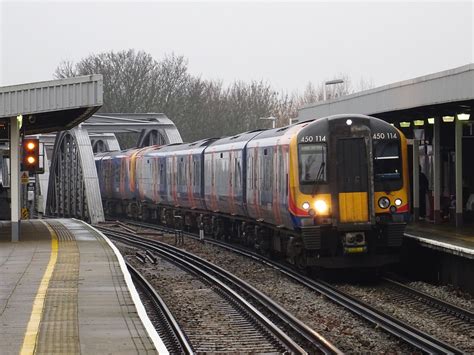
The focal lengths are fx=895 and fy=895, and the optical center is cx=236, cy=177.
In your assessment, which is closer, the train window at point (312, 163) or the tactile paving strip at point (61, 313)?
the tactile paving strip at point (61, 313)

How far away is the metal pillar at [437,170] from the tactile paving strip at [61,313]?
8.43m

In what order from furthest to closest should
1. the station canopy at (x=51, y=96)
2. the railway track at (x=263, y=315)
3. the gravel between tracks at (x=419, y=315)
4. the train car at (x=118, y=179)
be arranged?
the train car at (x=118, y=179), the station canopy at (x=51, y=96), the gravel between tracks at (x=419, y=315), the railway track at (x=263, y=315)

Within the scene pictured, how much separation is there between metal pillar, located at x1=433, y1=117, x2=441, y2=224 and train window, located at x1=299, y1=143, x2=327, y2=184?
5.35 meters

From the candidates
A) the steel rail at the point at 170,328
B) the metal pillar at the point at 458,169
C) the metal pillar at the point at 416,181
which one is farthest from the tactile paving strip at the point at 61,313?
the metal pillar at the point at 416,181

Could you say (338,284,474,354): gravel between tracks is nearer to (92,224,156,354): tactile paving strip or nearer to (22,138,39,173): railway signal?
(92,224,156,354): tactile paving strip

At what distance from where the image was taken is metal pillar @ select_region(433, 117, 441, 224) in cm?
2084

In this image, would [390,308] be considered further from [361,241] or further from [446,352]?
[446,352]

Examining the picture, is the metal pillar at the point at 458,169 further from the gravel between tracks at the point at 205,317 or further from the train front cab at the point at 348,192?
the gravel between tracks at the point at 205,317

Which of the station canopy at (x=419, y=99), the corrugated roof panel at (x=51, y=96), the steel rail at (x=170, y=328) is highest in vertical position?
A: the corrugated roof panel at (x=51, y=96)

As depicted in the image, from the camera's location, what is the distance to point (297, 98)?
86.1 m

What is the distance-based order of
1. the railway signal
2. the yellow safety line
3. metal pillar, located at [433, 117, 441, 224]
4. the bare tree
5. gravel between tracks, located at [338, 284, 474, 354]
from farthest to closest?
the bare tree → the railway signal → metal pillar, located at [433, 117, 441, 224] → gravel between tracks, located at [338, 284, 474, 354] → the yellow safety line

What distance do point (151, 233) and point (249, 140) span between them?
10973 millimetres

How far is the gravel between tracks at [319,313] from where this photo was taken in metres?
11.0

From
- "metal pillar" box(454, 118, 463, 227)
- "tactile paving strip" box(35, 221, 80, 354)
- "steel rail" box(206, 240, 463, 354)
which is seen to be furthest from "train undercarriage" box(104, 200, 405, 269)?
"tactile paving strip" box(35, 221, 80, 354)
